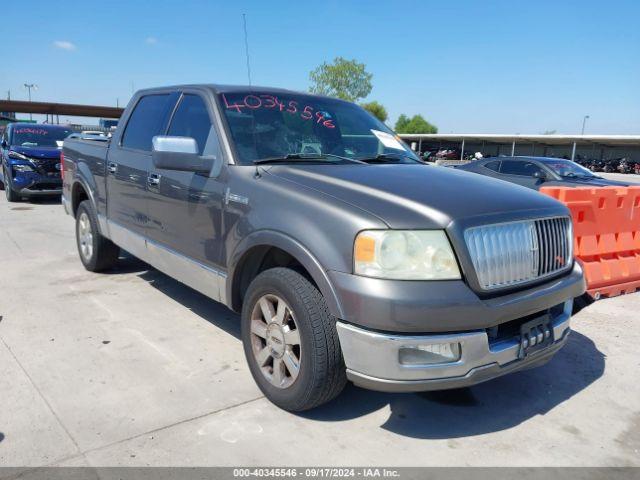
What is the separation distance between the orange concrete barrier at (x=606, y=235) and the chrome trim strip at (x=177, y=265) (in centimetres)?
349

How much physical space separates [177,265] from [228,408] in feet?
4.27

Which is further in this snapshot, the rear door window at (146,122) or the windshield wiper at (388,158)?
the rear door window at (146,122)

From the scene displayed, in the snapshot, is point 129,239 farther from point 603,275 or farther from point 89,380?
point 603,275

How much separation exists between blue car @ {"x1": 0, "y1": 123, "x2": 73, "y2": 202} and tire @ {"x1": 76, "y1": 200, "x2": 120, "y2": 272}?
18.7 feet

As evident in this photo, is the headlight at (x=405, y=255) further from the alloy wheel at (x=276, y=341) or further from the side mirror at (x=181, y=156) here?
the side mirror at (x=181, y=156)

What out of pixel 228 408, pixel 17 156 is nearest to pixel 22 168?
pixel 17 156

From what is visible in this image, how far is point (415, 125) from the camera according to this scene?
4405 inches

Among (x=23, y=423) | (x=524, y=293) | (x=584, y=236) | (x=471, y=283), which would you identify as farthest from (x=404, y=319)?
(x=584, y=236)

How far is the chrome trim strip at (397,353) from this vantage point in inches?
96.8

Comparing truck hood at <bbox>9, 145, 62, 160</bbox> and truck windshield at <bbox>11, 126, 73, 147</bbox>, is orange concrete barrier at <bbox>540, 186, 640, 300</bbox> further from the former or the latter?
truck windshield at <bbox>11, 126, 73, 147</bbox>

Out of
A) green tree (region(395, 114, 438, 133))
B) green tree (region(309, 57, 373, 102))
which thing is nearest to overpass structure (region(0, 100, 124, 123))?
green tree (region(309, 57, 373, 102))

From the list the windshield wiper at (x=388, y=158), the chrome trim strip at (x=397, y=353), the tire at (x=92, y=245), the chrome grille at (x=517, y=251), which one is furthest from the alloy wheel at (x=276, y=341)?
the tire at (x=92, y=245)

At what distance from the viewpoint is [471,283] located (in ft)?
8.31

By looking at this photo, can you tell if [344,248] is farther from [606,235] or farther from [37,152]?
[37,152]
